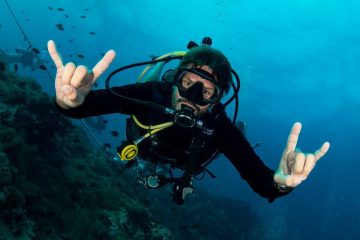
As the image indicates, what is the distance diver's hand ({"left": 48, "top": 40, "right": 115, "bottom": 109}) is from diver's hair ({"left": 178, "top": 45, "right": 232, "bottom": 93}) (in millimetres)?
1442

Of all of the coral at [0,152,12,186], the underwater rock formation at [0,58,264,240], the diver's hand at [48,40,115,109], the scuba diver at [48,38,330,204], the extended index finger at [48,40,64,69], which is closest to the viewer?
the diver's hand at [48,40,115,109]

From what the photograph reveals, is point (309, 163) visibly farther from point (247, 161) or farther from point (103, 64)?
point (103, 64)

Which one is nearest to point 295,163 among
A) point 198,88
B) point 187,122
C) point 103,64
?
point 187,122

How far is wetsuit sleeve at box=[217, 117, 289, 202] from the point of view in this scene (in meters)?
3.75

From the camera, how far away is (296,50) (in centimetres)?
Answer: 3772

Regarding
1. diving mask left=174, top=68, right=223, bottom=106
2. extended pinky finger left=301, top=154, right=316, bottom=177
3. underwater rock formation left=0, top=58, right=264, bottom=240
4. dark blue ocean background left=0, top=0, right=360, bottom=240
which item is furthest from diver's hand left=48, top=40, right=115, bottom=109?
dark blue ocean background left=0, top=0, right=360, bottom=240

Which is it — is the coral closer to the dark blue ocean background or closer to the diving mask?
the diving mask

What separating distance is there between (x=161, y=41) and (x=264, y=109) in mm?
27205

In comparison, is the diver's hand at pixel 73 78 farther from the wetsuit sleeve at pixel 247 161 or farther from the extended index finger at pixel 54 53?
the wetsuit sleeve at pixel 247 161

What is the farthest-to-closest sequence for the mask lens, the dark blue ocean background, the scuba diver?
the dark blue ocean background, the mask lens, the scuba diver

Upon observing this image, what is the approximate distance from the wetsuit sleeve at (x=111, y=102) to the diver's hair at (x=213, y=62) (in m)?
0.63

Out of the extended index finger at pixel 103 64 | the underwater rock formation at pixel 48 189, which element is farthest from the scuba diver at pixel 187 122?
the underwater rock formation at pixel 48 189

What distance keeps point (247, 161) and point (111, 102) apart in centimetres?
191

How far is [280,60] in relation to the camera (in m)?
42.1
